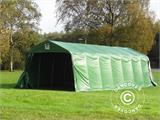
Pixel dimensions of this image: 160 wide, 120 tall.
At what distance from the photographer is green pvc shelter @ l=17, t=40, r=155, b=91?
22.3 metres

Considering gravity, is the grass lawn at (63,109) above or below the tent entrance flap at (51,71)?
above

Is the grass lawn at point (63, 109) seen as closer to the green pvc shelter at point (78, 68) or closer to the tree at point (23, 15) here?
the green pvc shelter at point (78, 68)

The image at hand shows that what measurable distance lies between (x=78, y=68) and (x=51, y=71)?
157 inches

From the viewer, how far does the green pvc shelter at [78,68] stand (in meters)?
22.3

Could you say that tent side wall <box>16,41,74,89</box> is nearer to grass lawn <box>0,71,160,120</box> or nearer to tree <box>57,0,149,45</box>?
grass lawn <box>0,71,160,120</box>

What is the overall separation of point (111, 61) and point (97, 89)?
94.0 inches

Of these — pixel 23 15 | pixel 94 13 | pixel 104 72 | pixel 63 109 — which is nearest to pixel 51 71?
pixel 104 72

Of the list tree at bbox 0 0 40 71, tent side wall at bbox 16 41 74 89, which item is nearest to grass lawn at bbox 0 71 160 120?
tent side wall at bbox 16 41 74 89

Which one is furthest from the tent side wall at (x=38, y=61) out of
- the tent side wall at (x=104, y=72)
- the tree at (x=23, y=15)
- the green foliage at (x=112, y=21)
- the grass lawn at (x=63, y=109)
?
the tree at (x=23, y=15)

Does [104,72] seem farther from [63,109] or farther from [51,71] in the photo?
[63,109]

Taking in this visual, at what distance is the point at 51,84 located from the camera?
25.4 m

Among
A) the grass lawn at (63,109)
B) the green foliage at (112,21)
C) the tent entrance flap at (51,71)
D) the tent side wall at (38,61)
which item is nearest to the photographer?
the grass lawn at (63,109)

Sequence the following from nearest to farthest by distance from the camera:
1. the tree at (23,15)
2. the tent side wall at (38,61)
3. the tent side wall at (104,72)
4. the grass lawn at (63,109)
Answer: the grass lawn at (63,109)
the tent side wall at (104,72)
the tent side wall at (38,61)
the tree at (23,15)

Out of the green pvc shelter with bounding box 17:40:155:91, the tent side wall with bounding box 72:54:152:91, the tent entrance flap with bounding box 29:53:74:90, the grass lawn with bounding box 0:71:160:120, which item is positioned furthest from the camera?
the tent entrance flap with bounding box 29:53:74:90
